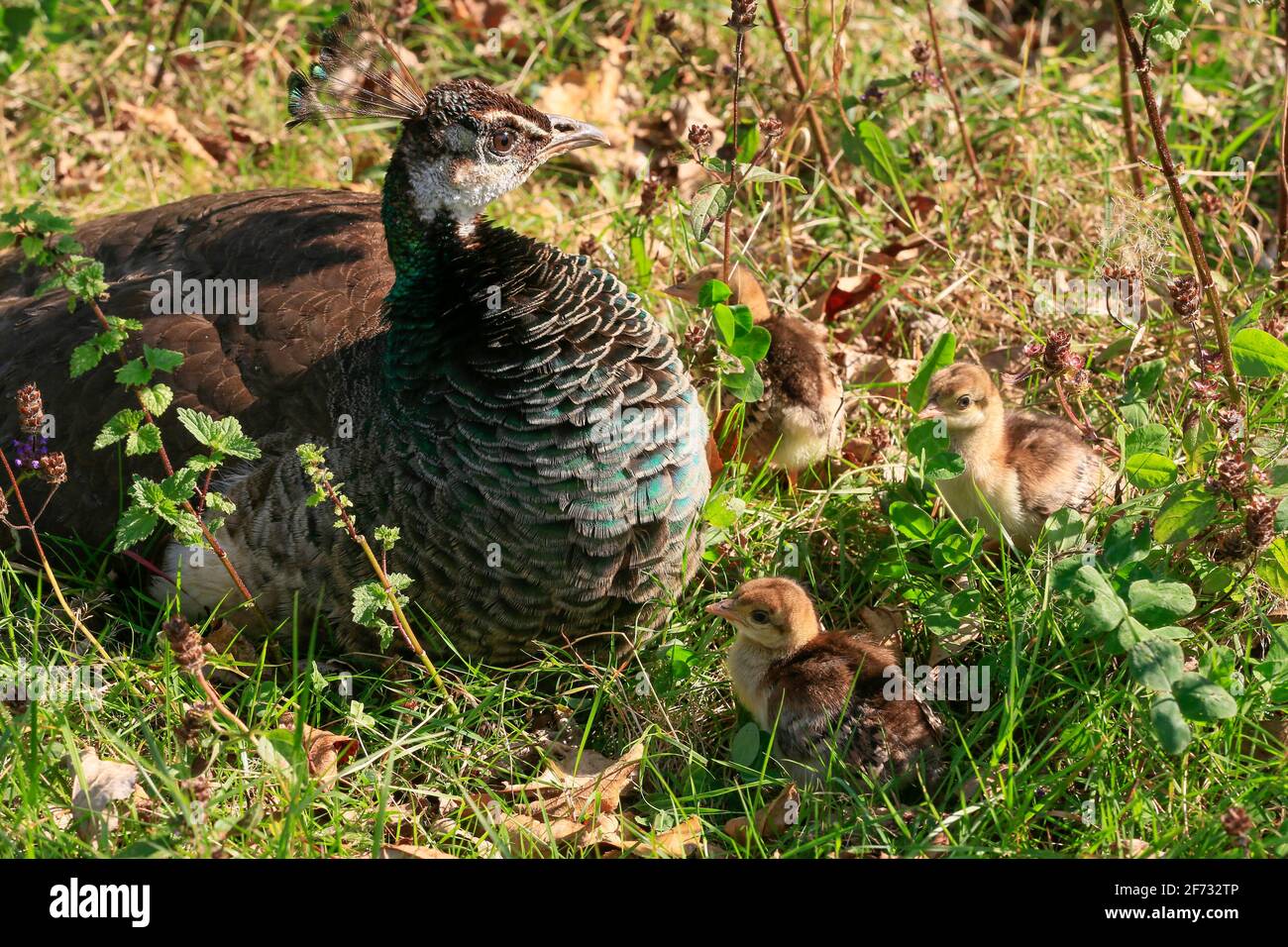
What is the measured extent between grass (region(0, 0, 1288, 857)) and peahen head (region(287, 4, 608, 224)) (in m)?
1.01

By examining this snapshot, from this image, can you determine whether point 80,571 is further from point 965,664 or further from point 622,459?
point 965,664

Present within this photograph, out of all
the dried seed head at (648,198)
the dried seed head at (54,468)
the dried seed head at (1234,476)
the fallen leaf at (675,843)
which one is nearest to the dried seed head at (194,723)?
the dried seed head at (54,468)

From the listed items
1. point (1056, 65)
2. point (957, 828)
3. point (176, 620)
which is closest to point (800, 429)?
point (957, 828)

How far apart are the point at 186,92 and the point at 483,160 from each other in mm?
3260

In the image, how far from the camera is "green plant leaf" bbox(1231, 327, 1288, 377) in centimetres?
335

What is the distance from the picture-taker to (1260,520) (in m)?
3.08

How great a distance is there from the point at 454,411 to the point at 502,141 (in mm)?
719

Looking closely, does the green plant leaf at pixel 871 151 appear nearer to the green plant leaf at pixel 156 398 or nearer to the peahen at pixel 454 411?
the peahen at pixel 454 411

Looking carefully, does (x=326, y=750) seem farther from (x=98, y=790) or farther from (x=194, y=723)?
(x=98, y=790)

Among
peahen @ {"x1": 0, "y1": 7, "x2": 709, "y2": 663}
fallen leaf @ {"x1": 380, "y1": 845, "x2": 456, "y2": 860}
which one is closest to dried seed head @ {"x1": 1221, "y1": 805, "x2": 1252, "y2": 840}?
peahen @ {"x1": 0, "y1": 7, "x2": 709, "y2": 663}

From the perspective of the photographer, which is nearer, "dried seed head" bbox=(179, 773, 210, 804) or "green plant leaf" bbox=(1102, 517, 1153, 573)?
"dried seed head" bbox=(179, 773, 210, 804)

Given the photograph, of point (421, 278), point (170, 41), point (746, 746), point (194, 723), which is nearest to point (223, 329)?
point (421, 278)

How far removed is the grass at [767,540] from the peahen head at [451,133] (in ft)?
3.32

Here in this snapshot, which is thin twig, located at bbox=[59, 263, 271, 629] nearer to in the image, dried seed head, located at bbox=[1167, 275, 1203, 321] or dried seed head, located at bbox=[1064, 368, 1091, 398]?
dried seed head, located at bbox=[1064, 368, 1091, 398]
